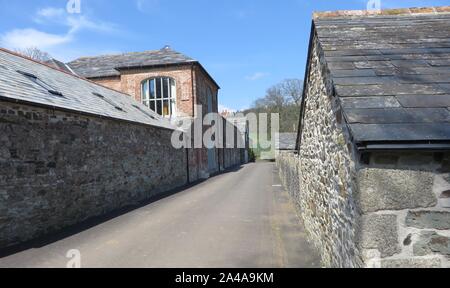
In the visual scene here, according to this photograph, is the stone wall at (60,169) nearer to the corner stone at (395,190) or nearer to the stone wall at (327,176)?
the stone wall at (327,176)

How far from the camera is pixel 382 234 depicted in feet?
11.2

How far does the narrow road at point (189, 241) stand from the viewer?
6094mm

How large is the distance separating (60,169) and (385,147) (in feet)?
26.9

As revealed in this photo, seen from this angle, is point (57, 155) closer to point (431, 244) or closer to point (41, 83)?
point (41, 83)

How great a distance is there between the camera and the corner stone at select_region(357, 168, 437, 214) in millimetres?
3414

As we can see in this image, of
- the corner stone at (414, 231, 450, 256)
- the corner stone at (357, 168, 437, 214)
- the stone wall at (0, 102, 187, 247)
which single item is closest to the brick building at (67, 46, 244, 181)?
the stone wall at (0, 102, 187, 247)

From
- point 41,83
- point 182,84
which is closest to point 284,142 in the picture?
point 182,84

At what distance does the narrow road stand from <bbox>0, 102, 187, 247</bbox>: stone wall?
814 mm

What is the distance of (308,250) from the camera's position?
259 inches

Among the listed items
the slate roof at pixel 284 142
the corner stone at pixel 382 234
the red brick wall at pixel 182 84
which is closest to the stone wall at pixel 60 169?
the corner stone at pixel 382 234

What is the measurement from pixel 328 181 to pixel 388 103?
67.2 inches

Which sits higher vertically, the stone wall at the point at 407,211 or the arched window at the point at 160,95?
the arched window at the point at 160,95

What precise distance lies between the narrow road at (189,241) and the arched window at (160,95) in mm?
14009
